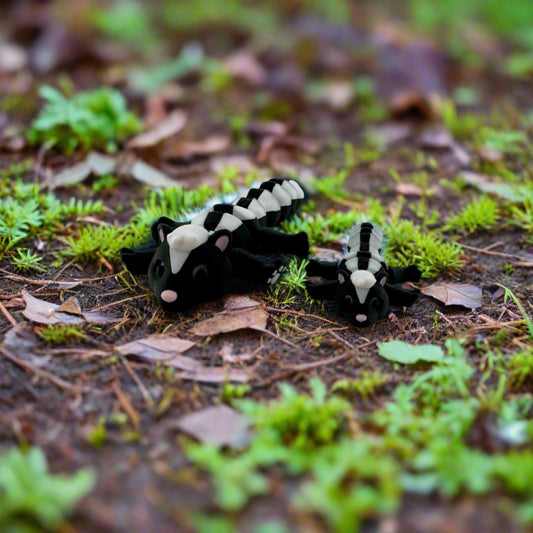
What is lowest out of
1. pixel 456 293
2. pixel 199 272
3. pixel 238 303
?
pixel 456 293

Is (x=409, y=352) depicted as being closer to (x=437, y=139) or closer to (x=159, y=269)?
(x=159, y=269)

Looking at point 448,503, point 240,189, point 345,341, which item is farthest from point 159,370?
point 240,189

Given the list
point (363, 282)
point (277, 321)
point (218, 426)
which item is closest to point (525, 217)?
point (363, 282)

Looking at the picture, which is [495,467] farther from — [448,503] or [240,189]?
[240,189]

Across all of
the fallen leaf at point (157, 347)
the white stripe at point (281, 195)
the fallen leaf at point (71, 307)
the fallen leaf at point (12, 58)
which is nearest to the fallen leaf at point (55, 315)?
the fallen leaf at point (71, 307)

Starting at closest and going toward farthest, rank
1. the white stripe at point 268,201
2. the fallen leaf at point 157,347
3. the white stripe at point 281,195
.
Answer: the fallen leaf at point 157,347, the white stripe at point 268,201, the white stripe at point 281,195

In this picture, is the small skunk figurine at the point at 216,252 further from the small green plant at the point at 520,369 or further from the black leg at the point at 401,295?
the small green plant at the point at 520,369

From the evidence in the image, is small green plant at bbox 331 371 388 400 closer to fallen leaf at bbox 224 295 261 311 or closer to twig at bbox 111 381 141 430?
fallen leaf at bbox 224 295 261 311
